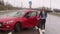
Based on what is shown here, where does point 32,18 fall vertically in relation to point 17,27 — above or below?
above

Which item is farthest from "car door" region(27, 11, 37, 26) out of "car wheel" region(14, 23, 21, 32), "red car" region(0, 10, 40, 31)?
"car wheel" region(14, 23, 21, 32)

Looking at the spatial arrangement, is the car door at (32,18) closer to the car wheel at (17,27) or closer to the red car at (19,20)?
the red car at (19,20)

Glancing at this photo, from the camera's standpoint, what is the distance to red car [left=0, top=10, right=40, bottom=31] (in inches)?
497

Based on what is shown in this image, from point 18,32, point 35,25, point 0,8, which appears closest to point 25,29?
point 35,25

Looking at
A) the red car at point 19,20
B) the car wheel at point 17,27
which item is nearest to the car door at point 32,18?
the red car at point 19,20

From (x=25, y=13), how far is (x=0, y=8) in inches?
1522

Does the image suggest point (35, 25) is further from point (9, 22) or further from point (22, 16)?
point (9, 22)

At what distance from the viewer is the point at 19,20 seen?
13.4 meters

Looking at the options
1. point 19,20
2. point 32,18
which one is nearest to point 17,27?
point 19,20

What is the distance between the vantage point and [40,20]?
14.8 meters

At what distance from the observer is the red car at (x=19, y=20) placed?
12625 mm

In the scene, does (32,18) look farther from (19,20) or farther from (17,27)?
(17,27)

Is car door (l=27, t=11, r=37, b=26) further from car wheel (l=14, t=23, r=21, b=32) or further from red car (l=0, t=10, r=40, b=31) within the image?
car wheel (l=14, t=23, r=21, b=32)

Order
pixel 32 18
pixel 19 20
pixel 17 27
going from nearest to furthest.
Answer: pixel 17 27 → pixel 19 20 → pixel 32 18
